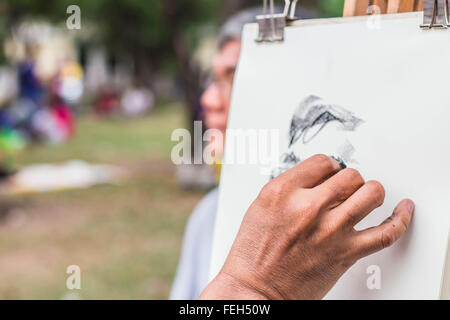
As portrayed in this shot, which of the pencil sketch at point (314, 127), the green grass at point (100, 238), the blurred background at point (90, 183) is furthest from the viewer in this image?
the blurred background at point (90, 183)

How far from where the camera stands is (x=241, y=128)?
1.24 meters

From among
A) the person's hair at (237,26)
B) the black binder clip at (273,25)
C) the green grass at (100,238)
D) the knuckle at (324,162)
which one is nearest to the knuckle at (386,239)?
the knuckle at (324,162)

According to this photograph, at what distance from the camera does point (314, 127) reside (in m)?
1.14

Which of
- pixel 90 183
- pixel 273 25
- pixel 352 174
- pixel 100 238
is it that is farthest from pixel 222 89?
pixel 90 183

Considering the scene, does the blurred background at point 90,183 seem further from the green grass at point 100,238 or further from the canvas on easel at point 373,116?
the canvas on easel at point 373,116

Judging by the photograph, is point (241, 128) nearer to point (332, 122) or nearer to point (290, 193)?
point (332, 122)

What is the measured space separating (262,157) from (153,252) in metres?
4.30

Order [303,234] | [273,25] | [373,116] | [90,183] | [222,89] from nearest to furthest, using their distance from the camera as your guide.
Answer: [303,234]
[373,116]
[273,25]
[222,89]
[90,183]

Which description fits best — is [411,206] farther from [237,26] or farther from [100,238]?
[100,238]

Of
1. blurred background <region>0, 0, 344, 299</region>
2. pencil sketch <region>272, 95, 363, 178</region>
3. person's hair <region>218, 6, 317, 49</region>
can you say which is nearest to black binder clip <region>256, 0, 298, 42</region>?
pencil sketch <region>272, 95, 363, 178</region>

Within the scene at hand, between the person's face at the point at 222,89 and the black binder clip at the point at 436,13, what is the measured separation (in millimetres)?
904

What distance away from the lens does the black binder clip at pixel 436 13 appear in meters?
0.96

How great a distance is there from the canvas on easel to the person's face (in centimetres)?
61

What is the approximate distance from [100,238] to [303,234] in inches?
200
